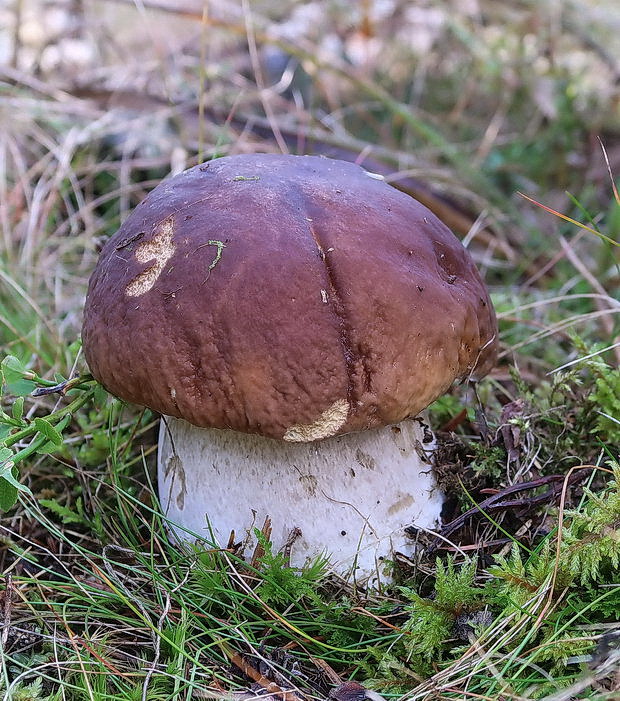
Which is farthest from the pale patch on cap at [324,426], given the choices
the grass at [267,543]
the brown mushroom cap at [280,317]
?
the grass at [267,543]

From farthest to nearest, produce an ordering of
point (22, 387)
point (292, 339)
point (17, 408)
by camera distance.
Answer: point (22, 387)
point (17, 408)
point (292, 339)

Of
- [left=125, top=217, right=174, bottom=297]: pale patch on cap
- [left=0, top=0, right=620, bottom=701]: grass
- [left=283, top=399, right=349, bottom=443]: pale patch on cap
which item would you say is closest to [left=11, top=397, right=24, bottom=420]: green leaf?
[left=0, top=0, right=620, bottom=701]: grass

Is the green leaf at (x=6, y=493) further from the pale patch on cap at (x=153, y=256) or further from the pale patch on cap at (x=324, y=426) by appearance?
the pale patch on cap at (x=324, y=426)

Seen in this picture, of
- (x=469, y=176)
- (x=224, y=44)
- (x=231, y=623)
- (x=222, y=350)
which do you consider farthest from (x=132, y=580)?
(x=224, y=44)

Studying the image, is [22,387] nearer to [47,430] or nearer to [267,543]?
[47,430]

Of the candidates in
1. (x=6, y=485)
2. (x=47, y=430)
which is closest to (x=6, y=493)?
(x=6, y=485)
